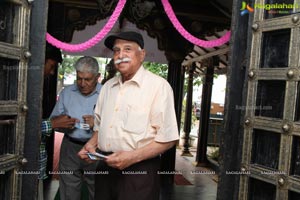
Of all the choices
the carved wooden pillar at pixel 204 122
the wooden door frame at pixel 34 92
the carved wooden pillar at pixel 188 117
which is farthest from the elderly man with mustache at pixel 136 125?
the carved wooden pillar at pixel 188 117

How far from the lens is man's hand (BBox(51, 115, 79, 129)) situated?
2.73 metres

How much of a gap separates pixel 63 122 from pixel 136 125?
1.20 meters

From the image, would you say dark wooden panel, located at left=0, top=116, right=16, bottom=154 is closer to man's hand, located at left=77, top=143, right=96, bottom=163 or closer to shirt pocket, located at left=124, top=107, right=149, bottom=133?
man's hand, located at left=77, top=143, right=96, bottom=163

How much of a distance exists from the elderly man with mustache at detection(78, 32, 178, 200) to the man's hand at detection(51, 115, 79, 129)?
2.99 feet

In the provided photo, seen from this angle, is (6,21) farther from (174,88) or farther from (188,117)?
(188,117)

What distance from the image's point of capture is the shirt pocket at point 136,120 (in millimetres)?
1786

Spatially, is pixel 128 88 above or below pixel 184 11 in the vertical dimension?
below

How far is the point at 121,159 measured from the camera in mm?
1680

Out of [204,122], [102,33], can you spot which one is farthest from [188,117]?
[102,33]

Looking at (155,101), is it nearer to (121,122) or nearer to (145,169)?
(121,122)

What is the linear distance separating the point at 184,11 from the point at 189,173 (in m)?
3.11

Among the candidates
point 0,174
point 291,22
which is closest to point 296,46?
point 291,22

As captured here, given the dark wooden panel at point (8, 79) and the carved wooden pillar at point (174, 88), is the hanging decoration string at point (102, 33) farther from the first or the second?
the carved wooden pillar at point (174, 88)

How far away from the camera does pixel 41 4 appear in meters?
1.77
